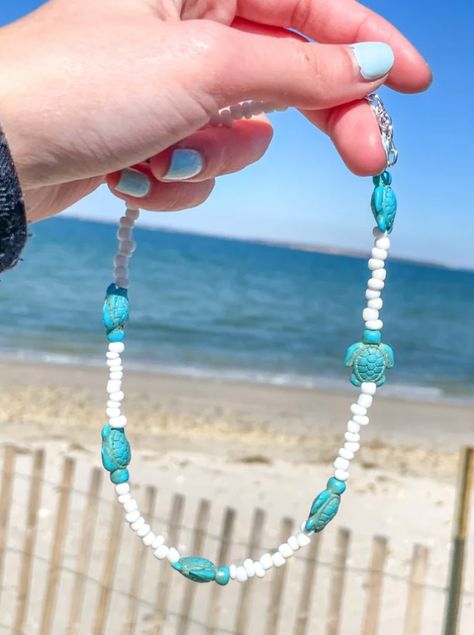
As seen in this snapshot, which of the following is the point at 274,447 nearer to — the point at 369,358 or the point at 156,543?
the point at 156,543

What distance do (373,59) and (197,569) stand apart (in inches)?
47.4

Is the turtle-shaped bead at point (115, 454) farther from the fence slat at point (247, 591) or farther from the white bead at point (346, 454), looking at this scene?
the fence slat at point (247, 591)

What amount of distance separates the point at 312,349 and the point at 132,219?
16967 mm

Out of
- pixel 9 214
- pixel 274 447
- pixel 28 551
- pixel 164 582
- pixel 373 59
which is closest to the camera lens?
pixel 9 214

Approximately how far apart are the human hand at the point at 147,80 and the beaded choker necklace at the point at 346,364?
100 mm

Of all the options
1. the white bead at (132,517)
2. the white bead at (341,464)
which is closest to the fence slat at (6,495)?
the white bead at (132,517)

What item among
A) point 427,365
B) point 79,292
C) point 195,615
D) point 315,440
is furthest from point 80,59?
point 79,292

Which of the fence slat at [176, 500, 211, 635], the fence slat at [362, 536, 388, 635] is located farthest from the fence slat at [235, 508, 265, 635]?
the fence slat at [362, 536, 388, 635]

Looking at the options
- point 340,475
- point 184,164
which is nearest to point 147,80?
point 184,164

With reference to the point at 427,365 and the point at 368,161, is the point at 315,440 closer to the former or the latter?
the point at 368,161

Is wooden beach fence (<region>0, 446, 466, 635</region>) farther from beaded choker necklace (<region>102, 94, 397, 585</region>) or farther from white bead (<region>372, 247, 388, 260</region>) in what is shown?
white bead (<region>372, 247, 388, 260</region>)

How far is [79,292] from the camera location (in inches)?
1060

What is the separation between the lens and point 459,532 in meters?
2.80

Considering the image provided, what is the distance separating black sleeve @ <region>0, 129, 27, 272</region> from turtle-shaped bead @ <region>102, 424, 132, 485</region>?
46 centimetres
